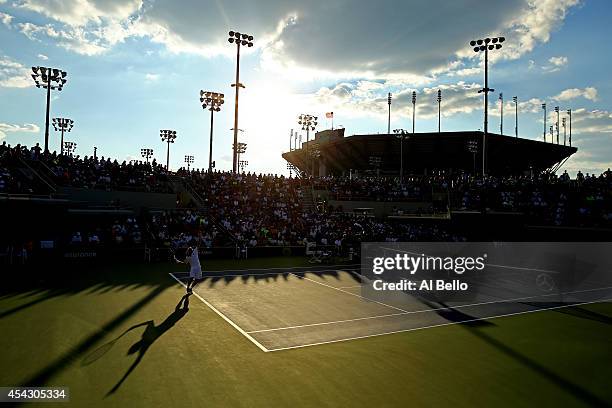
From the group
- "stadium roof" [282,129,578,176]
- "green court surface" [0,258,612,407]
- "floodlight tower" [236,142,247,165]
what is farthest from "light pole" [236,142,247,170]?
"green court surface" [0,258,612,407]

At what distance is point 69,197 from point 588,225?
126 feet

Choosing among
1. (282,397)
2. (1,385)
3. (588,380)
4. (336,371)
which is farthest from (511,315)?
(1,385)

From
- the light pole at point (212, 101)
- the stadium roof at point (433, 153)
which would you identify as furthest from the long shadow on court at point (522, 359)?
the stadium roof at point (433, 153)

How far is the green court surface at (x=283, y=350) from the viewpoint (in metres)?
7.98

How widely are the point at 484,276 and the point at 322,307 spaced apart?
13.8 meters

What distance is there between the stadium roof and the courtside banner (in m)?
45.5

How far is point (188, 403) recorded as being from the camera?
7.35 meters

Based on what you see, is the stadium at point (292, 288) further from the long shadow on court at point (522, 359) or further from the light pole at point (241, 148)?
the light pole at point (241, 148)

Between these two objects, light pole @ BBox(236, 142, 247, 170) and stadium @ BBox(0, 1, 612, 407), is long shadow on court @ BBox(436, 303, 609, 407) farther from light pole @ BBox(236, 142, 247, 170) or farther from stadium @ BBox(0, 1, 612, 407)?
light pole @ BBox(236, 142, 247, 170)

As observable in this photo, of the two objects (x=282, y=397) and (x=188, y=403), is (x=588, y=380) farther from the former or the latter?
(x=188, y=403)

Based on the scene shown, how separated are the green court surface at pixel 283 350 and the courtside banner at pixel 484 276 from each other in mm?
1209

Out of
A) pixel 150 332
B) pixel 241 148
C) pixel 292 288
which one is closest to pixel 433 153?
pixel 241 148

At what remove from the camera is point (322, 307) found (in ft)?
49.9

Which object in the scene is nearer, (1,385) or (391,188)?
(1,385)
